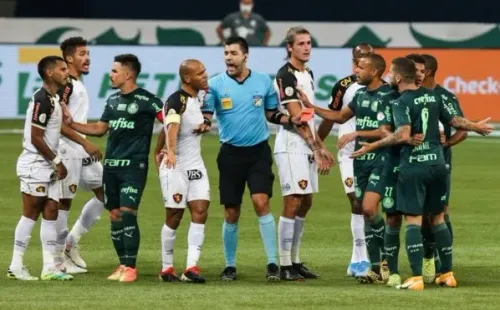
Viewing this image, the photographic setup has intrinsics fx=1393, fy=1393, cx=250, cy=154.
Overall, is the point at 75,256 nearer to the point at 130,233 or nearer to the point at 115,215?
the point at 115,215

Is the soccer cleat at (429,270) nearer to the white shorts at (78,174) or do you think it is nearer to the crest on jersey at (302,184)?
the crest on jersey at (302,184)

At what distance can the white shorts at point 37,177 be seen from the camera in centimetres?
1302

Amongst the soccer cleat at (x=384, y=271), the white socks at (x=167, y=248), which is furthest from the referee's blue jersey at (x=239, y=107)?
the soccer cleat at (x=384, y=271)

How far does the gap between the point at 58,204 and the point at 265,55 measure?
15596 millimetres

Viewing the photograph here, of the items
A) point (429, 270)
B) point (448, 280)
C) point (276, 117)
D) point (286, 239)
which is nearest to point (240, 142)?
point (276, 117)

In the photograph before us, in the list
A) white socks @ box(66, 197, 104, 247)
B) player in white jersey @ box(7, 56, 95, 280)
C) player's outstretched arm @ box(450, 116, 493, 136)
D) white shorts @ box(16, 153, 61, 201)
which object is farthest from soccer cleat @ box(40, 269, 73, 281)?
player's outstretched arm @ box(450, 116, 493, 136)

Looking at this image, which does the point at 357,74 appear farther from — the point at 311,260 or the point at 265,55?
the point at 265,55

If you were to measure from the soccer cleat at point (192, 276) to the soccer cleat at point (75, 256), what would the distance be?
53.6 inches

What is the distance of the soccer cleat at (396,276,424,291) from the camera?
1219 centimetres

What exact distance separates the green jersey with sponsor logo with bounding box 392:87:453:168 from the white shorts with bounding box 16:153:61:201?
3311 mm

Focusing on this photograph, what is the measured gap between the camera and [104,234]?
16.3 metres

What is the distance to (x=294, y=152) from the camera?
13422 millimetres

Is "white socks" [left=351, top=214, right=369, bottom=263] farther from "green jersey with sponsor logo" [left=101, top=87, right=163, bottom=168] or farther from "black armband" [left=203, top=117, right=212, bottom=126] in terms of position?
"green jersey with sponsor logo" [left=101, top=87, right=163, bottom=168]

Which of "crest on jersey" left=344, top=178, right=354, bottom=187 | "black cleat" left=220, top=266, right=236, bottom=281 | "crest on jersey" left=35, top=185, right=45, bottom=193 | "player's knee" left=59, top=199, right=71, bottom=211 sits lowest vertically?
"black cleat" left=220, top=266, right=236, bottom=281
